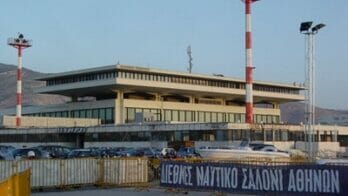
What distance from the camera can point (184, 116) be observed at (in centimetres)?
11088

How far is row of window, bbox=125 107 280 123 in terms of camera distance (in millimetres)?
103250

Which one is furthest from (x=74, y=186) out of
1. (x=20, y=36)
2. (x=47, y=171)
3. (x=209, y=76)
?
(x=209, y=76)

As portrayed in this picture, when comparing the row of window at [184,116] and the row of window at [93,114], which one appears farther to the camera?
the row of window at [93,114]

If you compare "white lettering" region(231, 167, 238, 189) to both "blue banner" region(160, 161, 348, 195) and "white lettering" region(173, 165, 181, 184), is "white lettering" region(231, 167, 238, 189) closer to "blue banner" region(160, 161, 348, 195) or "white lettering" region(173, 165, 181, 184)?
"blue banner" region(160, 161, 348, 195)

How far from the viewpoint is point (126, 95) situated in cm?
10812

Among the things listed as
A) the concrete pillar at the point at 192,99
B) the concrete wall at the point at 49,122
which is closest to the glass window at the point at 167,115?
the concrete pillar at the point at 192,99

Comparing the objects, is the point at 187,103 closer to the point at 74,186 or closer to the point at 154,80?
the point at 154,80

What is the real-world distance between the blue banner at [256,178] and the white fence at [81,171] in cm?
417

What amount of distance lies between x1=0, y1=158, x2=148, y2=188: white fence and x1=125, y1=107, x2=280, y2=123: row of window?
7163cm

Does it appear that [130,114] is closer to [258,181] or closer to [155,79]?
[155,79]

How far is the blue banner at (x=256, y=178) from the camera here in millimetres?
17797

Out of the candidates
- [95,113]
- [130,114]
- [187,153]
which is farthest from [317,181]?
[95,113]

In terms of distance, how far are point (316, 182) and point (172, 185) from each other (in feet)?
19.4

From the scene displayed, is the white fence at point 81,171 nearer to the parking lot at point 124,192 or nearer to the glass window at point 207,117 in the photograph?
the parking lot at point 124,192
